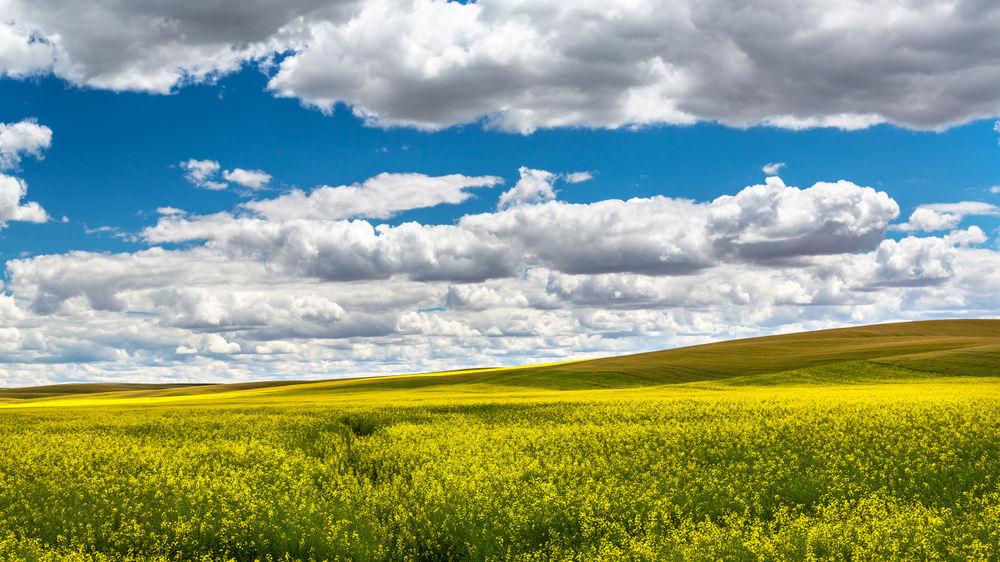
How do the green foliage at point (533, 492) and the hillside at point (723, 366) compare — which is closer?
the green foliage at point (533, 492)

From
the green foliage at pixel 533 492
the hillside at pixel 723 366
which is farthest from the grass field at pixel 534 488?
the hillside at pixel 723 366

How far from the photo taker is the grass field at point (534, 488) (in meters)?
12.0

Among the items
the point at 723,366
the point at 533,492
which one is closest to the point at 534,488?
the point at 533,492

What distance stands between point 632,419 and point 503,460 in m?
10.1

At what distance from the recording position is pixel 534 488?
50.0ft

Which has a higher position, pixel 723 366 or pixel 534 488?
pixel 534 488

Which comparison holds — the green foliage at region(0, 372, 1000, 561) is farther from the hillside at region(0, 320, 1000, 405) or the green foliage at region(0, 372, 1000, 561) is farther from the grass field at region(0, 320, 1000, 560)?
the hillside at region(0, 320, 1000, 405)

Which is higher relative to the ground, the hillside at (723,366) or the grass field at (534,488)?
the grass field at (534,488)

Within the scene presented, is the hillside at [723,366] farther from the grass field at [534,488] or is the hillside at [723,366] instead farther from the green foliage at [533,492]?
the green foliage at [533,492]

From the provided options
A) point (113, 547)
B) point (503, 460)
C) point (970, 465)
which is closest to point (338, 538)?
point (113, 547)

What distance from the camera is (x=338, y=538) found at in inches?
507

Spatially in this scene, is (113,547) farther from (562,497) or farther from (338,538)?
(562,497)

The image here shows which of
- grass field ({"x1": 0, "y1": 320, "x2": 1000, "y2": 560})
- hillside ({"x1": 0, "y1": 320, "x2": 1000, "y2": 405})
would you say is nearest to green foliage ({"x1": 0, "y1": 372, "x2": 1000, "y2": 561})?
grass field ({"x1": 0, "y1": 320, "x2": 1000, "y2": 560})

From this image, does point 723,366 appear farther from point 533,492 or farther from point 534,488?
point 533,492
